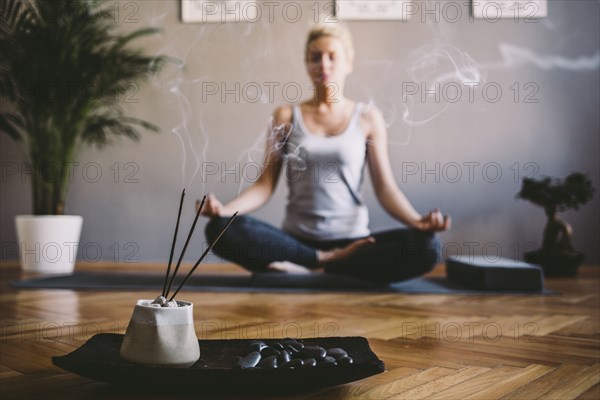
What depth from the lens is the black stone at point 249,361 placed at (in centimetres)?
58

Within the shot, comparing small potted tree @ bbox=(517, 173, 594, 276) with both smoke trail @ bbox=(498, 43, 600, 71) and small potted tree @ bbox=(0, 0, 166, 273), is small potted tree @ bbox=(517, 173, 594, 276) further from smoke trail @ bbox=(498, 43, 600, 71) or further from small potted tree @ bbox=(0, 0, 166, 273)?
small potted tree @ bbox=(0, 0, 166, 273)

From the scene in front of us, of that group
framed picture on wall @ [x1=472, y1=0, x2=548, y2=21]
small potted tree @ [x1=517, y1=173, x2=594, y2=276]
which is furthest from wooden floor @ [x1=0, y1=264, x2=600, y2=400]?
framed picture on wall @ [x1=472, y1=0, x2=548, y2=21]

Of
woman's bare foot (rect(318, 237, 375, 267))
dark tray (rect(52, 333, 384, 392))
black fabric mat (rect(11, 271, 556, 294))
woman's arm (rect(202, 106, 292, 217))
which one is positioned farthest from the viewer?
woman's arm (rect(202, 106, 292, 217))

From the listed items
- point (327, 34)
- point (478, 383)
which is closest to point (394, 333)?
point (478, 383)

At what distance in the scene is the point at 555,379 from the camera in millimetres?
674

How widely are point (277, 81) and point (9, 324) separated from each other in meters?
1.61

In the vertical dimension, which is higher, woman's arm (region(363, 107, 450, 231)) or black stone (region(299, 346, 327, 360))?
woman's arm (region(363, 107, 450, 231))

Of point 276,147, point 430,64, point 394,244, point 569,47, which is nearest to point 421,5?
point 430,64

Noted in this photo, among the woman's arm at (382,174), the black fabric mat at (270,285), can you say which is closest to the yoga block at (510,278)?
the black fabric mat at (270,285)

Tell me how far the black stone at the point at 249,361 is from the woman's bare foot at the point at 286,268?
1.10m

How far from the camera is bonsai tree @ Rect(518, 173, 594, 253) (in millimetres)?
2242

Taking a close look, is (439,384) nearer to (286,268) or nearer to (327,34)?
(286,268)

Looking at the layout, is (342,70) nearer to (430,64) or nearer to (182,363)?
(430,64)

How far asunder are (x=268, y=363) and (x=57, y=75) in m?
1.93
